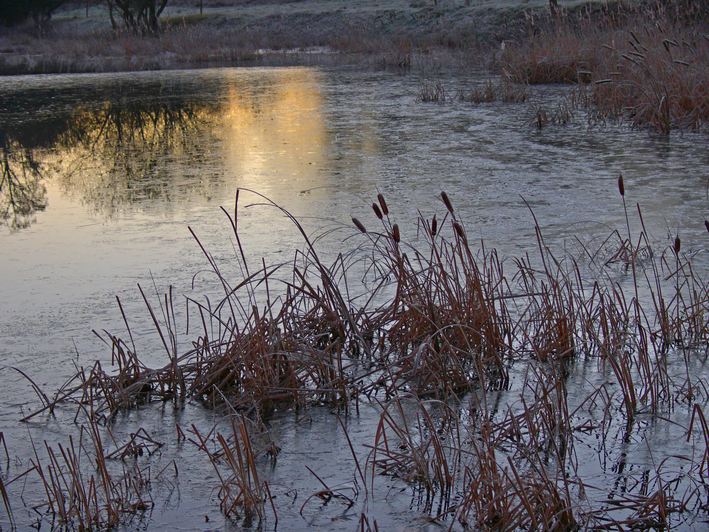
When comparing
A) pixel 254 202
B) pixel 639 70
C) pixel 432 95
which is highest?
pixel 639 70

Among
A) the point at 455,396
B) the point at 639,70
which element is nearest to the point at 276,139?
the point at 639,70

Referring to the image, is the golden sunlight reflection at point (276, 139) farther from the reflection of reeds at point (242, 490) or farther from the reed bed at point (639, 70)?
the reflection of reeds at point (242, 490)

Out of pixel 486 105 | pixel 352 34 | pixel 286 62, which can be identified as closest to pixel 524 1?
pixel 352 34

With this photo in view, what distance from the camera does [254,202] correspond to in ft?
19.2

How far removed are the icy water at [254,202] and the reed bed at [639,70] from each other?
0.34 meters

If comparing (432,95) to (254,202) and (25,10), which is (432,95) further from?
(25,10)

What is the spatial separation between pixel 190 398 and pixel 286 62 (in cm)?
1621

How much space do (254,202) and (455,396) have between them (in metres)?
3.28

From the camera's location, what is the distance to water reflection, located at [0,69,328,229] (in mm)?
6195

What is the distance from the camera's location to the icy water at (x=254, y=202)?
260 cm

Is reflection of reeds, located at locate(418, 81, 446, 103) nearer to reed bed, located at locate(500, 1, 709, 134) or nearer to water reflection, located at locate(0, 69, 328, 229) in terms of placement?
reed bed, located at locate(500, 1, 709, 134)

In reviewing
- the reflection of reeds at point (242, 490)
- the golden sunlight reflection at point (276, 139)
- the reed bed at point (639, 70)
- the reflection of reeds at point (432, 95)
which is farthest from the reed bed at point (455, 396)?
the reflection of reeds at point (432, 95)

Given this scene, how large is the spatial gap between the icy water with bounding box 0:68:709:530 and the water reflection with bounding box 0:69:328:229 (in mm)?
31

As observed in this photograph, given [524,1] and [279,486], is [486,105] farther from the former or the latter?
[524,1]
